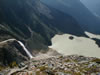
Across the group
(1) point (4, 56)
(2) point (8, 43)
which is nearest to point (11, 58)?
(1) point (4, 56)

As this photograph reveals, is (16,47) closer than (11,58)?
No

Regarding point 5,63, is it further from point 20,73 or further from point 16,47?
point 20,73

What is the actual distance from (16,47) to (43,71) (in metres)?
125

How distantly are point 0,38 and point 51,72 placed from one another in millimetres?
169126

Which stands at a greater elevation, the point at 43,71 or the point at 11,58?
the point at 11,58

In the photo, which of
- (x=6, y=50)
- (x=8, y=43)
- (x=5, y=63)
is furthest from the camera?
(x=8, y=43)

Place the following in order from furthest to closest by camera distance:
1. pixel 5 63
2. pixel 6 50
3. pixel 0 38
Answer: pixel 0 38, pixel 6 50, pixel 5 63

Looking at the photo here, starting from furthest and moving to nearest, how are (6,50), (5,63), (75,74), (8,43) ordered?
(8,43), (6,50), (5,63), (75,74)

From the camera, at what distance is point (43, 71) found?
25.3 metres

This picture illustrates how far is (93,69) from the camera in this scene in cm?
2503

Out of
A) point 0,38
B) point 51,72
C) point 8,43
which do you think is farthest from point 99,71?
point 0,38

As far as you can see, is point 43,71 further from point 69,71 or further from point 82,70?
point 82,70

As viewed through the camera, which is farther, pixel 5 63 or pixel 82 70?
pixel 5 63

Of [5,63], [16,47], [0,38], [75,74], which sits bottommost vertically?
[75,74]
